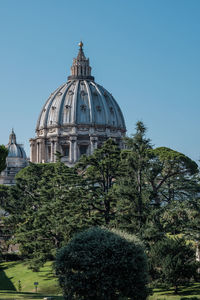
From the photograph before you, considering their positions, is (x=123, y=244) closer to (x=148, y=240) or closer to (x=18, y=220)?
(x=148, y=240)

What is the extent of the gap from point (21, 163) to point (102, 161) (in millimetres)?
102427

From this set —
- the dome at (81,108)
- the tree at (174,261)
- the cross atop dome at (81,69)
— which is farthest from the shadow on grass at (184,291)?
the cross atop dome at (81,69)

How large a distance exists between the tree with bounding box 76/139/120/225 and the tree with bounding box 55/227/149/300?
12485 millimetres

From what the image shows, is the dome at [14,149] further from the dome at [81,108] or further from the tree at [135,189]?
the tree at [135,189]

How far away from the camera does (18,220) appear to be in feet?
162

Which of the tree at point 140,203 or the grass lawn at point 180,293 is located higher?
the tree at point 140,203

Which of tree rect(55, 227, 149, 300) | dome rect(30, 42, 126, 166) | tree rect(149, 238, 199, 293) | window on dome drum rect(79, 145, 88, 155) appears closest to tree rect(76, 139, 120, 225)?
tree rect(149, 238, 199, 293)

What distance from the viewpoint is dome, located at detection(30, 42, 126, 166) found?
12425 centimetres

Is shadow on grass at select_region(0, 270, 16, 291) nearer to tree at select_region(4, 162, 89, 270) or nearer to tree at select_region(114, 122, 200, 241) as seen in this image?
tree at select_region(4, 162, 89, 270)

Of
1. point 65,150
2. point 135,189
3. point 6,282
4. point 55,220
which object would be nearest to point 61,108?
point 65,150

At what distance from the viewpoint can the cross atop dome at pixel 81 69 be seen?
140375 mm

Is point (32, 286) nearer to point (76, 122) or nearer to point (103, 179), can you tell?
point (103, 179)

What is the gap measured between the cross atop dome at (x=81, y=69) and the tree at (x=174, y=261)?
115299 mm

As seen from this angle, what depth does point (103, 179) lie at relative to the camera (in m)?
39.3
